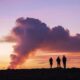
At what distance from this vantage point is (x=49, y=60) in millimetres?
54688
